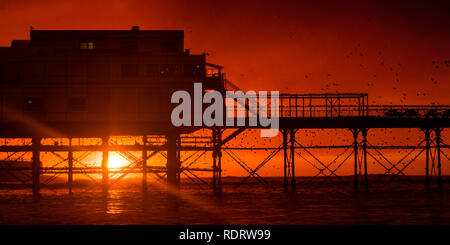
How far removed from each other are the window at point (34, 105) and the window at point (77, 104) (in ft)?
5.50

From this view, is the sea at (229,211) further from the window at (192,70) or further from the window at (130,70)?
the window at (130,70)

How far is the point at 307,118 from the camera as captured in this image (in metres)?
40.9

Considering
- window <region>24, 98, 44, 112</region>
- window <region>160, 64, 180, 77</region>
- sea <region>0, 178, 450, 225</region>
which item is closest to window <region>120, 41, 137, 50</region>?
window <region>160, 64, 180, 77</region>

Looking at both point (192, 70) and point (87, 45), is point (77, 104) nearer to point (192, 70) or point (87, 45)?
point (87, 45)

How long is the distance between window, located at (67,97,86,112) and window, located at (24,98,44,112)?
1676 mm

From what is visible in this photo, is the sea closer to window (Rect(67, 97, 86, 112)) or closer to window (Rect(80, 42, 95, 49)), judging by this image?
window (Rect(67, 97, 86, 112))

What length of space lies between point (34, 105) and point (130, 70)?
611 cm

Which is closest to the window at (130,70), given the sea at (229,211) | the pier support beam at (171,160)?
the pier support beam at (171,160)

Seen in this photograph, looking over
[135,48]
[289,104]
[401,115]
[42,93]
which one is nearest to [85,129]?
[42,93]

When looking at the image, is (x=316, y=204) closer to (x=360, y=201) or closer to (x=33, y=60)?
(x=360, y=201)

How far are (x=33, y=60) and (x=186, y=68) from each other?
9.25m

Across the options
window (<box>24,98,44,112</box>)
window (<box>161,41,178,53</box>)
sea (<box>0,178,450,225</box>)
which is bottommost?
sea (<box>0,178,450,225</box>)

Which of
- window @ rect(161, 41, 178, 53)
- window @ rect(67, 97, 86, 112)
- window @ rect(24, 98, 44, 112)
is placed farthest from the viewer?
window @ rect(161, 41, 178, 53)

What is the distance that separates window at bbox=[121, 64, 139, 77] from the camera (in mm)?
39175
